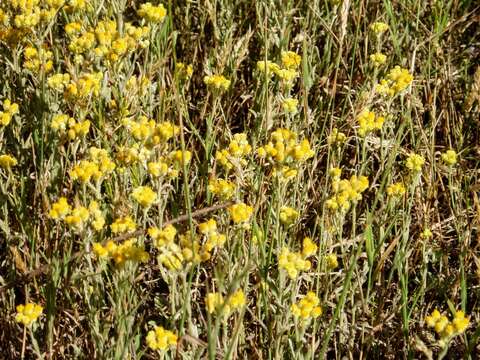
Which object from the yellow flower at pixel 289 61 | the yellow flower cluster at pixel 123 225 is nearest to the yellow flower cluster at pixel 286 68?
the yellow flower at pixel 289 61

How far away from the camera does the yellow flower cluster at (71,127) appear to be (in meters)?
2.08

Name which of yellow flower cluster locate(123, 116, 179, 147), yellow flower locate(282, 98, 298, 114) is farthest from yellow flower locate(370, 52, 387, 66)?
yellow flower cluster locate(123, 116, 179, 147)

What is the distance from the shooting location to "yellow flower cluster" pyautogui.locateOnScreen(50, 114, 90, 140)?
2.08 metres

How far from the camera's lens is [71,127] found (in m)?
2.11

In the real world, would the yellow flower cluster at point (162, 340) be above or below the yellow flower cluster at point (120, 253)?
below

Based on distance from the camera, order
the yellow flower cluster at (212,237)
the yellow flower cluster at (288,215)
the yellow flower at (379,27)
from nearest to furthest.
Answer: the yellow flower cluster at (212,237), the yellow flower cluster at (288,215), the yellow flower at (379,27)

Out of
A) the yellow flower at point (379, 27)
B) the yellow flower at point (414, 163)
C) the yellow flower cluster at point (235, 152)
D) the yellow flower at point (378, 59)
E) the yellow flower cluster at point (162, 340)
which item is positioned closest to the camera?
the yellow flower cluster at point (162, 340)

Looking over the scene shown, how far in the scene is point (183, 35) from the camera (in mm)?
3084

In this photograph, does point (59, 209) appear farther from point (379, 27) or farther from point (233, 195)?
point (379, 27)

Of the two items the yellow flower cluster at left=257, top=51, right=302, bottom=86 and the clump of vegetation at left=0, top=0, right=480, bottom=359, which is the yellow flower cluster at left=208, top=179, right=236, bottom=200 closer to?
the clump of vegetation at left=0, top=0, right=480, bottom=359

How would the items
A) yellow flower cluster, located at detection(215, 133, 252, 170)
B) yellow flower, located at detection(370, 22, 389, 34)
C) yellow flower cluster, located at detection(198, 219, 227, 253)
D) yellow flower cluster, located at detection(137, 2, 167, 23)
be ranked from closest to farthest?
yellow flower cluster, located at detection(198, 219, 227, 253) < yellow flower cluster, located at detection(215, 133, 252, 170) < yellow flower cluster, located at detection(137, 2, 167, 23) < yellow flower, located at detection(370, 22, 389, 34)

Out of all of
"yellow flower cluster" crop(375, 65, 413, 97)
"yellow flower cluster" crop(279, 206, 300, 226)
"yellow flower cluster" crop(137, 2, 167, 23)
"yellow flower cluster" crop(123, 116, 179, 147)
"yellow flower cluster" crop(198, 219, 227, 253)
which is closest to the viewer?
"yellow flower cluster" crop(198, 219, 227, 253)

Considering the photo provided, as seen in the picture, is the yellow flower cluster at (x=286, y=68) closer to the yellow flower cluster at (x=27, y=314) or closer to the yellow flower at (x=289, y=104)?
the yellow flower at (x=289, y=104)

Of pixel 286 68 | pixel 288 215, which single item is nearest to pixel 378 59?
pixel 286 68
